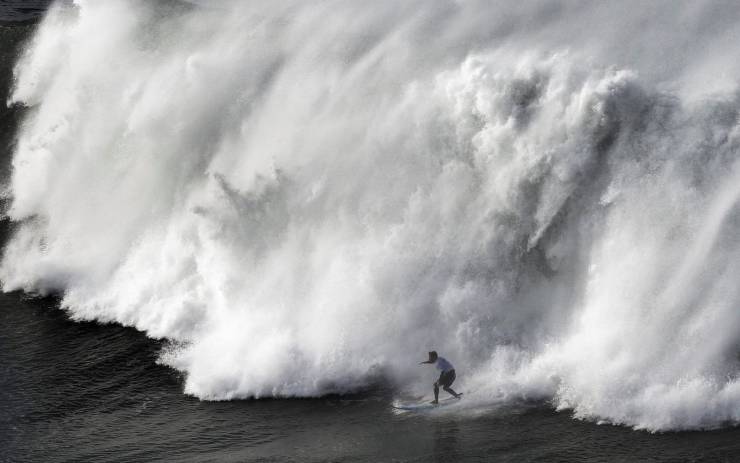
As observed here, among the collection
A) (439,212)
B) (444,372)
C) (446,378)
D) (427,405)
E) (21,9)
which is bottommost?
(427,405)

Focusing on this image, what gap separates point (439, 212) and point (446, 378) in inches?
150

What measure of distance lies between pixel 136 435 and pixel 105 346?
449 centimetres

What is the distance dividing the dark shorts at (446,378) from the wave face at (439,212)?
46 cm

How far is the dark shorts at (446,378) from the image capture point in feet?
52.3

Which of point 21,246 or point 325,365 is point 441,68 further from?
point 21,246

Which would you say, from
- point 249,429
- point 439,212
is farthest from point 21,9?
point 249,429

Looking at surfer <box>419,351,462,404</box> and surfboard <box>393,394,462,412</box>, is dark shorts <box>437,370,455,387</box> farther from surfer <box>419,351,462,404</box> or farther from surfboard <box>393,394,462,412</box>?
surfboard <box>393,394,462,412</box>

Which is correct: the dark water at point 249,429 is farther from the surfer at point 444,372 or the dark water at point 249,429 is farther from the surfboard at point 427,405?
the surfer at point 444,372

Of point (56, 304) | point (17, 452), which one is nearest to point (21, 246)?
point (56, 304)

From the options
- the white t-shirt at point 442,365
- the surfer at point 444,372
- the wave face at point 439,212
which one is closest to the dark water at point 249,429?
the wave face at point 439,212

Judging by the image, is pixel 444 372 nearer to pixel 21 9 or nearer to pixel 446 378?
pixel 446 378

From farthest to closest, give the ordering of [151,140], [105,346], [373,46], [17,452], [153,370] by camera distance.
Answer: [151,140]
[373,46]
[105,346]
[153,370]
[17,452]

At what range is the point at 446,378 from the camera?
15.9 meters

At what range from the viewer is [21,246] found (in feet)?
81.4
